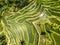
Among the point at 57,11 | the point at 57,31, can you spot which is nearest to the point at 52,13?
the point at 57,11

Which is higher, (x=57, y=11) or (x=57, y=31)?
(x=57, y=11)

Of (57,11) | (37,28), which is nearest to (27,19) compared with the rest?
(37,28)

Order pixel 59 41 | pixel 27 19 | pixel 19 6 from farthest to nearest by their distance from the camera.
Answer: pixel 19 6
pixel 27 19
pixel 59 41

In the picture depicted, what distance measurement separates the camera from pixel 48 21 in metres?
1.37

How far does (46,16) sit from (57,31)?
0.15m

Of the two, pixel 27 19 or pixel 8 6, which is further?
pixel 8 6

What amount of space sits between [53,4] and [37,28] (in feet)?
0.88

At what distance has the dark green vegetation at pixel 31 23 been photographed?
1.30m

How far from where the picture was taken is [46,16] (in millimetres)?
1400

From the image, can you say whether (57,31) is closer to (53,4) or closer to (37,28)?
(37,28)

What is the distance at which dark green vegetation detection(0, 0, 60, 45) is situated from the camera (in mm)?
1302

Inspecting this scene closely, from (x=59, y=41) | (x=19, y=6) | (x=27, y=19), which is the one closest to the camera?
(x=59, y=41)

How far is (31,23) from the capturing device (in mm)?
1368

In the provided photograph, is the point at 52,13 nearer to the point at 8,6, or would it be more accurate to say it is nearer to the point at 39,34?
the point at 39,34
